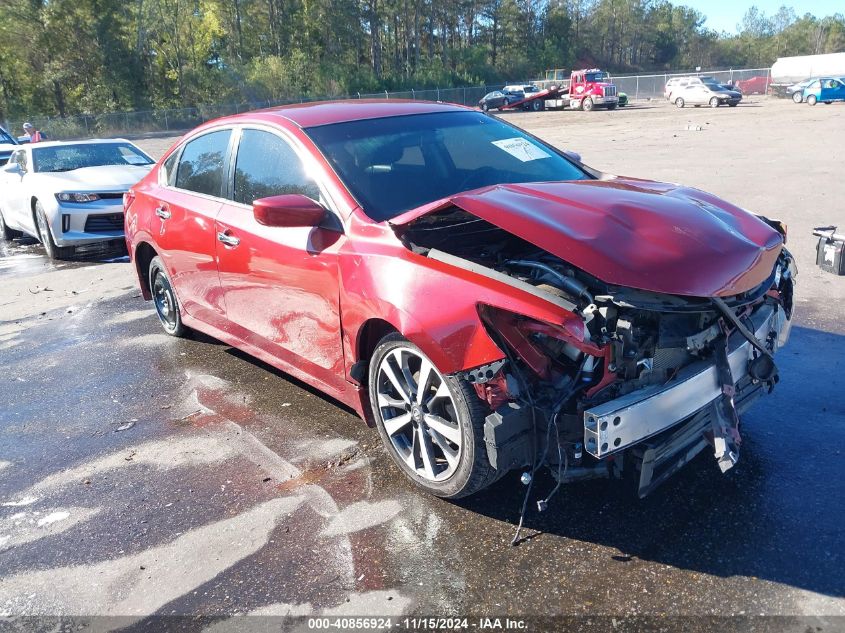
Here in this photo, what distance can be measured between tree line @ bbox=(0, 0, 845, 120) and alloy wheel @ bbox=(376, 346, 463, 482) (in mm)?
58105

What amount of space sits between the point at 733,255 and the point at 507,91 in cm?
4958

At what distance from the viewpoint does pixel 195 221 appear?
4.81 metres

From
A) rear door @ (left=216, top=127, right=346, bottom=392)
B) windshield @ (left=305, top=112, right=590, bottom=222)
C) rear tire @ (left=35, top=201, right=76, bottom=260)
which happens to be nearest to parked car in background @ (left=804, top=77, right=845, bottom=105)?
rear tire @ (left=35, top=201, right=76, bottom=260)

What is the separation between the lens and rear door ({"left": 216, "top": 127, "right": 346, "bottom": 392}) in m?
3.69

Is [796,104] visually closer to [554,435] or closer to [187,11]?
[554,435]

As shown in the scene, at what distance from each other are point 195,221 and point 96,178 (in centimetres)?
593

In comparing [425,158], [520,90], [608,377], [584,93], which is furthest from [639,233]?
[520,90]

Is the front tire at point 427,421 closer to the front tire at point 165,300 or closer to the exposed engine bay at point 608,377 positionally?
the exposed engine bay at point 608,377

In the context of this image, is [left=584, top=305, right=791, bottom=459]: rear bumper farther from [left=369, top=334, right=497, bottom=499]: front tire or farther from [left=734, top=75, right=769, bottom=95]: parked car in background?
[left=734, top=75, right=769, bottom=95]: parked car in background

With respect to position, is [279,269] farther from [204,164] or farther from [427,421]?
[204,164]

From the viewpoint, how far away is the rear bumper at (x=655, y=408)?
2658mm

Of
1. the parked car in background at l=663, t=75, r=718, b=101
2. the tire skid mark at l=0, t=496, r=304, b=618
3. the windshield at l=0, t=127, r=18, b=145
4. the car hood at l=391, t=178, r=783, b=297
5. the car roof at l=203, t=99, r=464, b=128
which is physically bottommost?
the tire skid mark at l=0, t=496, r=304, b=618

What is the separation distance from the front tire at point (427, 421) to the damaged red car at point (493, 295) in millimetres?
10

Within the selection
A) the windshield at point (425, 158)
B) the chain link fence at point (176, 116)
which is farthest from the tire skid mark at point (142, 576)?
the chain link fence at point (176, 116)
